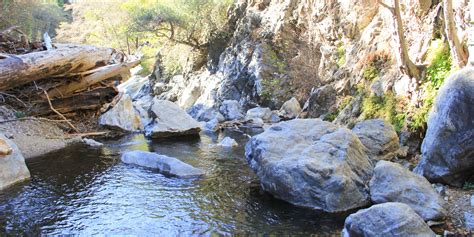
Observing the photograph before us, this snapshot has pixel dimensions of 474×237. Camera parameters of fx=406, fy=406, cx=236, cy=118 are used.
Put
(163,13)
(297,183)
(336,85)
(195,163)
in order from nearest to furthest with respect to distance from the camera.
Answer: (297,183) < (195,163) < (336,85) < (163,13)

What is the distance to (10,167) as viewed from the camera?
9555mm

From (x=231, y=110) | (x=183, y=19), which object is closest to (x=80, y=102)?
(x=231, y=110)

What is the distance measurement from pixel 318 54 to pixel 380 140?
1075 cm

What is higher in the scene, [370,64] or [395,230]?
[370,64]

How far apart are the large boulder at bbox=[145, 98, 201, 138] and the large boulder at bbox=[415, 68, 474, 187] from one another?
33.1ft

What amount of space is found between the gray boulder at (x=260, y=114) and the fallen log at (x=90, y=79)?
22.6ft

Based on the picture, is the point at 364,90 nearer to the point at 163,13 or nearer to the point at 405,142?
the point at 405,142

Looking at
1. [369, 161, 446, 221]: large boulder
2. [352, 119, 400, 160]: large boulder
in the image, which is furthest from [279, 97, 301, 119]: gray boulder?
[369, 161, 446, 221]: large boulder

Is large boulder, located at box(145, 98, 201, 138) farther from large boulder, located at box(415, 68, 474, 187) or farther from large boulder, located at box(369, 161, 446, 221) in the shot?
large boulder, located at box(415, 68, 474, 187)

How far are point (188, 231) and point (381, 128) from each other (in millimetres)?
6115

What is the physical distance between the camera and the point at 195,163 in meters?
11.6

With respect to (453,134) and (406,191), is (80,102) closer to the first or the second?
(406,191)

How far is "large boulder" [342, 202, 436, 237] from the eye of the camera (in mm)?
5762

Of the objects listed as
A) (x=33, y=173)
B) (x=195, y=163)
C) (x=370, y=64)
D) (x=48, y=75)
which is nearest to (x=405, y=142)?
(x=370, y=64)
